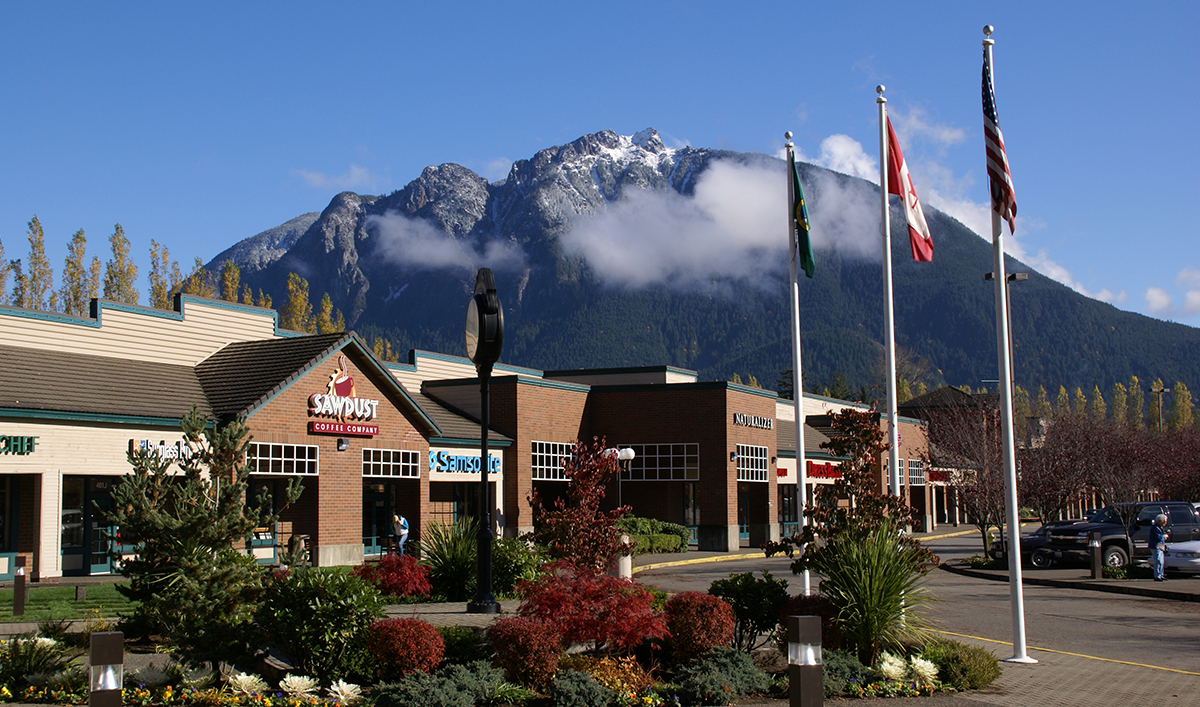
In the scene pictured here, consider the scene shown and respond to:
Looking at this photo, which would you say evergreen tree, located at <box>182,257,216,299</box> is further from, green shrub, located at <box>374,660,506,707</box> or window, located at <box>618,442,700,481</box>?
green shrub, located at <box>374,660,506,707</box>

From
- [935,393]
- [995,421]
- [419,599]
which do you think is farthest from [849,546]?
[935,393]

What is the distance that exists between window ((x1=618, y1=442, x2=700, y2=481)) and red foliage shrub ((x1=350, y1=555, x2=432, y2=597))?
24.2 metres

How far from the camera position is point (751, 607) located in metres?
12.4

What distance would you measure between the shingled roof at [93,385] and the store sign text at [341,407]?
114 inches

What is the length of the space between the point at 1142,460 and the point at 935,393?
22.2 m

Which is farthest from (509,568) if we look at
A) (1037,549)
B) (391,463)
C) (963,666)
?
(1037,549)

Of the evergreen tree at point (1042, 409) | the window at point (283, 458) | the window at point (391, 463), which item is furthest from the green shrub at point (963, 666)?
the evergreen tree at point (1042, 409)

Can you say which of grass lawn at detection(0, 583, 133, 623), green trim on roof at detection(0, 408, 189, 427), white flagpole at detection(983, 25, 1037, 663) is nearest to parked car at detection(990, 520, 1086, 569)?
white flagpole at detection(983, 25, 1037, 663)

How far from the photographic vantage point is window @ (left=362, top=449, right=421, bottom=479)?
31.2m

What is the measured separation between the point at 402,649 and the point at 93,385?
18.4 metres

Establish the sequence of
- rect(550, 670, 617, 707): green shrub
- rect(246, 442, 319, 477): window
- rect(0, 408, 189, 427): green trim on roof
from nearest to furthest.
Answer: rect(550, 670, 617, 707): green shrub
rect(0, 408, 189, 427): green trim on roof
rect(246, 442, 319, 477): window

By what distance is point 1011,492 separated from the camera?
43.0ft

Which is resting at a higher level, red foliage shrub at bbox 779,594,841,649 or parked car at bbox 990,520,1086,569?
red foliage shrub at bbox 779,594,841,649

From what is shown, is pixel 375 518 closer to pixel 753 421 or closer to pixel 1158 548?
pixel 753 421
